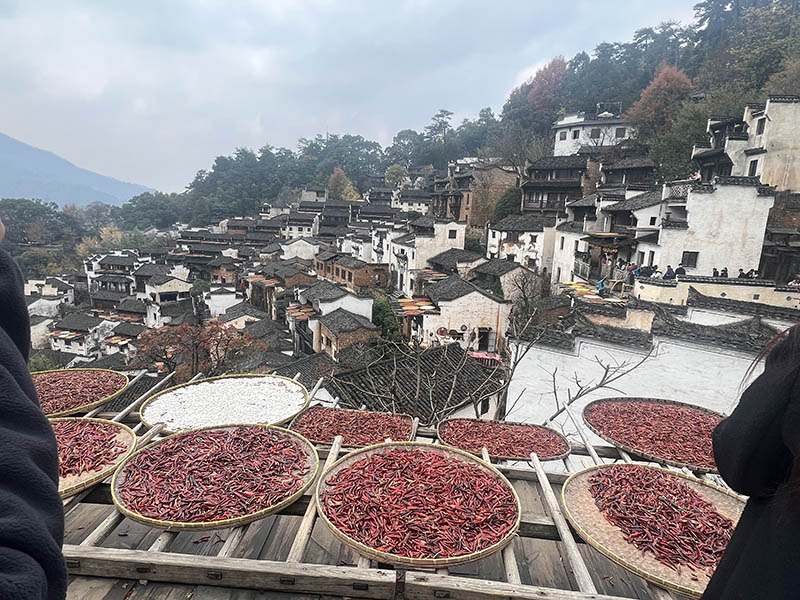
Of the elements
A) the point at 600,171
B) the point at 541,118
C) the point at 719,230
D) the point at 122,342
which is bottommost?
the point at 122,342

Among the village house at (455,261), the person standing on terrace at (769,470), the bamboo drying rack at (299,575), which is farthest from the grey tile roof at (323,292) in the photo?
the person standing on terrace at (769,470)

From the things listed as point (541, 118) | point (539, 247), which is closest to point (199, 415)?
point (539, 247)

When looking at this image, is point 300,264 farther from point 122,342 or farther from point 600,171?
point 600,171

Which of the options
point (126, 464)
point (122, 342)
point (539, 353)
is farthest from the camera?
point (122, 342)

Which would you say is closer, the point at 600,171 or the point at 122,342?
the point at 122,342

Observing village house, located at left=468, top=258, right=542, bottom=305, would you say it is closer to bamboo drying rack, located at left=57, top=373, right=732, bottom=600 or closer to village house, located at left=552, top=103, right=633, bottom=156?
village house, located at left=552, top=103, right=633, bottom=156

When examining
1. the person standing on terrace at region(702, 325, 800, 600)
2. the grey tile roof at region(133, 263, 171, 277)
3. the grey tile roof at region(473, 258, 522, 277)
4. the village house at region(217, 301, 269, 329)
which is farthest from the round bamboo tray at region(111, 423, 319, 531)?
the grey tile roof at region(133, 263, 171, 277)
